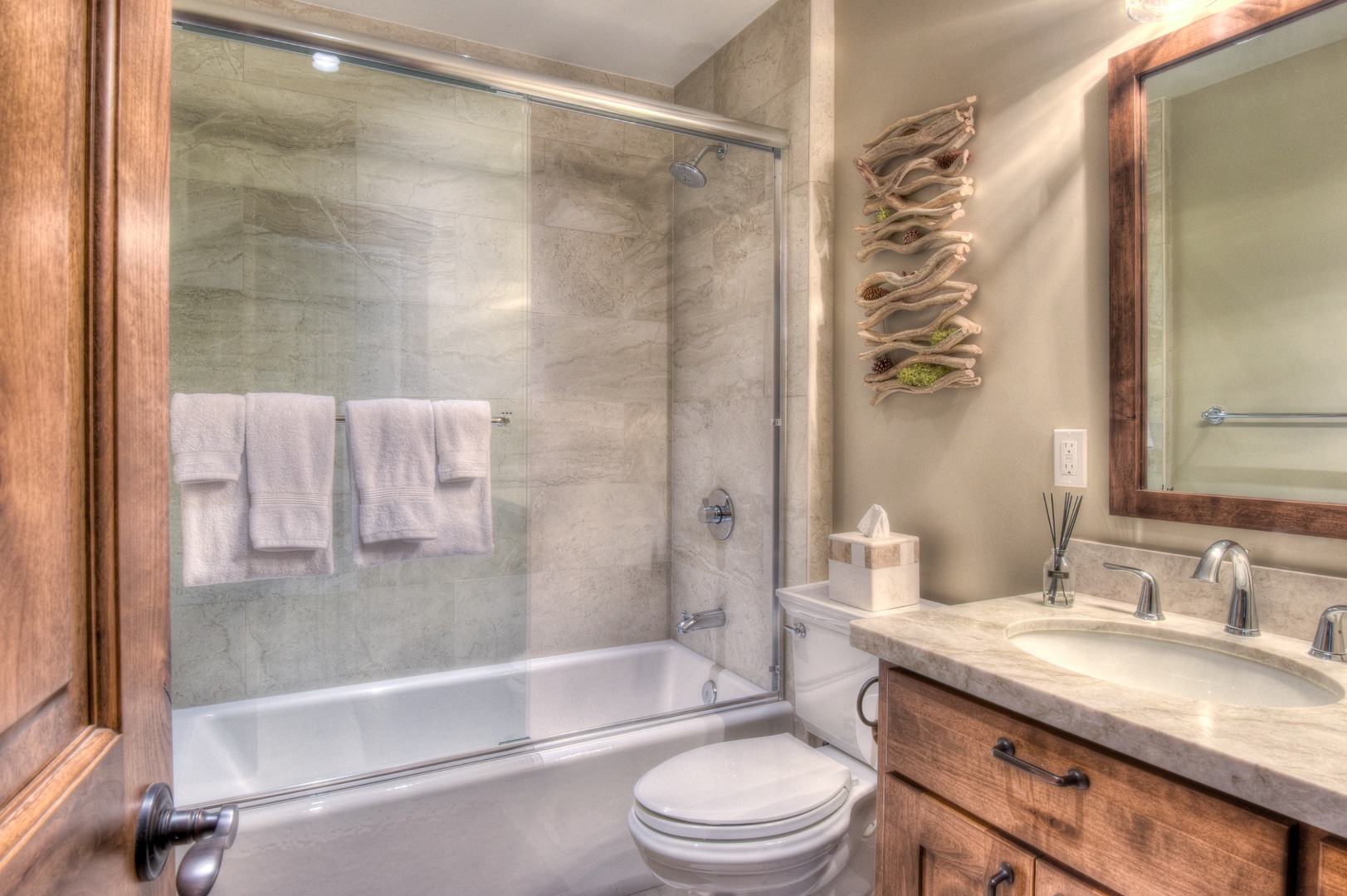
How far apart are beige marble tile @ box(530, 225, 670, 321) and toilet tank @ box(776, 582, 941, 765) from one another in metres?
1.17

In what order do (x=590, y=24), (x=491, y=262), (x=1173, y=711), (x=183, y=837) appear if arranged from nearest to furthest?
(x=183, y=837)
(x=1173, y=711)
(x=491, y=262)
(x=590, y=24)

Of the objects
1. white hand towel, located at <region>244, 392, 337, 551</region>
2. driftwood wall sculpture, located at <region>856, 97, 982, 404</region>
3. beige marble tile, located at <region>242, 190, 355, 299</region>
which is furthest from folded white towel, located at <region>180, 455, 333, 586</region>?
driftwood wall sculpture, located at <region>856, 97, 982, 404</region>

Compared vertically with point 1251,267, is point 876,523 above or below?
below

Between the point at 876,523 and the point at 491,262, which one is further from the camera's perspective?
the point at 491,262

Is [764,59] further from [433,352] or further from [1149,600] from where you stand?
[1149,600]

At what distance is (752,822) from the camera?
1392mm

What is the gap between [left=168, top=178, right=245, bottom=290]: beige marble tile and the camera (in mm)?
1715

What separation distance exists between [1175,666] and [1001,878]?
0.45 m

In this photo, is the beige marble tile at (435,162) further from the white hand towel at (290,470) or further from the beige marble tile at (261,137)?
the white hand towel at (290,470)

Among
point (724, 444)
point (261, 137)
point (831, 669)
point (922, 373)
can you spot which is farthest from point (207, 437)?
point (922, 373)

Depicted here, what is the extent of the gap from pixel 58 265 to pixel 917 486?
1726 mm

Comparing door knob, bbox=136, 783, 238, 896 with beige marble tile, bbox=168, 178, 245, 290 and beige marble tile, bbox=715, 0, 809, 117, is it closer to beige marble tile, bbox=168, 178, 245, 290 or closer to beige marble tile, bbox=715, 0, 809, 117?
beige marble tile, bbox=168, 178, 245, 290

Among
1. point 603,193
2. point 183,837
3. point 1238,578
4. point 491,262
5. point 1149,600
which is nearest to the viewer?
point 183,837

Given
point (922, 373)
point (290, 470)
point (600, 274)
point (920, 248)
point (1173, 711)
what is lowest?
point (1173, 711)
